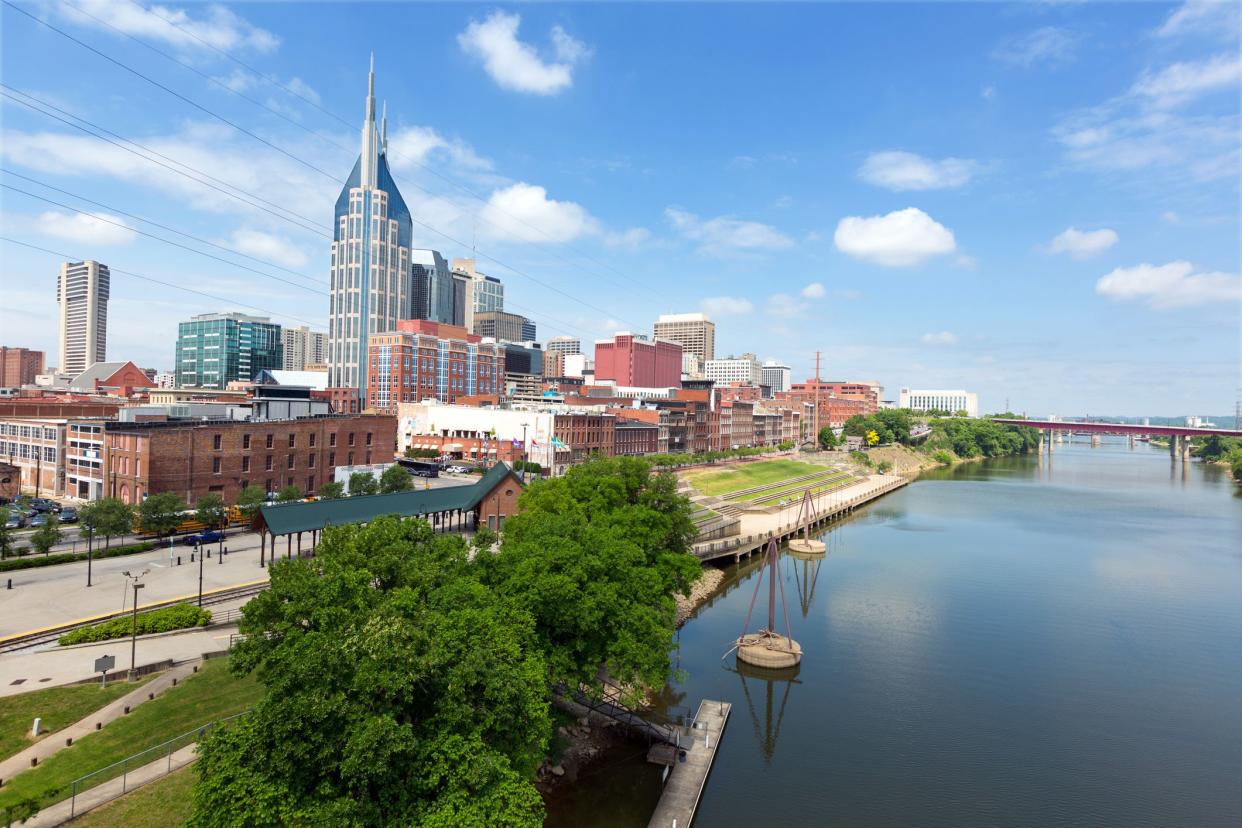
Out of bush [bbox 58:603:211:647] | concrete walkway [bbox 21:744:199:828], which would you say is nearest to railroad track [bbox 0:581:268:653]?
bush [bbox 58:603:211:647]

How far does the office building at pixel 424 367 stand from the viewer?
566 feet

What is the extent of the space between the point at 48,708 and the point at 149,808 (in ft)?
35.1

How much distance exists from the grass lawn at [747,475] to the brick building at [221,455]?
57.0 metres

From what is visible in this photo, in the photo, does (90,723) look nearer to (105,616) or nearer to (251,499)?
(105,616)

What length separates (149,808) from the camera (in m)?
22.9

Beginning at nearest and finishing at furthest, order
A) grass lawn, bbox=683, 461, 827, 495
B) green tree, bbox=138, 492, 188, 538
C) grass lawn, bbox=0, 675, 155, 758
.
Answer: grass lawn, bbox=0, 675, 155, 758 → green tree, bbox=138, 492, 188, 538 → grass lawn, bbox=683, 461, 827, 495

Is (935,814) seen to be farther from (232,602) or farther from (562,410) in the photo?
(562,410)

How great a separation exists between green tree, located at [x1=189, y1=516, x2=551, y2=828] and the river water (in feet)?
33.9

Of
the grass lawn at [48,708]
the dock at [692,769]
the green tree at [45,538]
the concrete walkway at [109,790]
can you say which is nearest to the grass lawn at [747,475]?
the dock at [692,769]

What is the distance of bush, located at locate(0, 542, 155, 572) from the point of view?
50781 mm

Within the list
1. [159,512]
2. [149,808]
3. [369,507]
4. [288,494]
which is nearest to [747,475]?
[288,494]

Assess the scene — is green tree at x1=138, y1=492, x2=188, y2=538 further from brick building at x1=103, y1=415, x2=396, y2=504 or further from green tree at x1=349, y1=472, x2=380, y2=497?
green tree at x1=349, y1=472, x2=380, y2=497

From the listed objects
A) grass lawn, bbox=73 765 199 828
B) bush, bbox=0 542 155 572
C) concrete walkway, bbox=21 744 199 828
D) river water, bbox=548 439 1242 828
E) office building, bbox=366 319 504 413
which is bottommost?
river water, bbox=548 439 1242 828

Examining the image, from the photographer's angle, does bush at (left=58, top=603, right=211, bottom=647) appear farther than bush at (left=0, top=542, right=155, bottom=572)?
No
